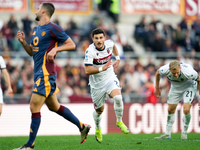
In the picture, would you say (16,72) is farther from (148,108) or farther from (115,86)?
(115,86)

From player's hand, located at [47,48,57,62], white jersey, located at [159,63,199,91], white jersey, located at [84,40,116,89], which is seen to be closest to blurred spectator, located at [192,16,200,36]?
white jersey, located at [159,63,199,91]

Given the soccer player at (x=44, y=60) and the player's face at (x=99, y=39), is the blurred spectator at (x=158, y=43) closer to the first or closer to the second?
the player's face at (x=99, y=39)

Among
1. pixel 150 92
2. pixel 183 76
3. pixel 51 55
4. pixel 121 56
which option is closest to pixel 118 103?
pixel 183 76

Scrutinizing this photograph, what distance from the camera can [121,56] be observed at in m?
20.6

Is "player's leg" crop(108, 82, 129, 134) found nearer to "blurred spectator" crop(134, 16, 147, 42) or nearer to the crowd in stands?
the crowd in stands

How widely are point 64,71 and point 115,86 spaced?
9.04 metres

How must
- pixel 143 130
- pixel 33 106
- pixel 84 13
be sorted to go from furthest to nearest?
1. pixel 84 13
2. pixel 143 130
3. pixel 33 106

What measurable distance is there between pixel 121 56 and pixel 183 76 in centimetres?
920

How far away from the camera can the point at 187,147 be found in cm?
936

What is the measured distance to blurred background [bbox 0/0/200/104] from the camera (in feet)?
60.6

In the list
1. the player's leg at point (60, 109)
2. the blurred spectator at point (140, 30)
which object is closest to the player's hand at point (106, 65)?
the player's leg at point (60, 109)

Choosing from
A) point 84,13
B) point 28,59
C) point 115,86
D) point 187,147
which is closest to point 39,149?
point 115,86

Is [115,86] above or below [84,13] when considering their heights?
below

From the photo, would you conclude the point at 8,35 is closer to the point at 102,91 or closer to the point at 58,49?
the point at 102,91
